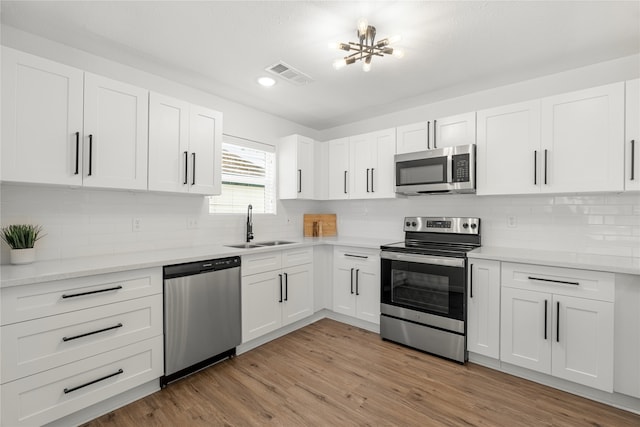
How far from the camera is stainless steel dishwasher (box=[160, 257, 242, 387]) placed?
225 centimetres

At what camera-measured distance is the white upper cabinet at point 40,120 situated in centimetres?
181

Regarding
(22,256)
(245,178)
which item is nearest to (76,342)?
(22,256)

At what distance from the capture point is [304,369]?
8.25ft

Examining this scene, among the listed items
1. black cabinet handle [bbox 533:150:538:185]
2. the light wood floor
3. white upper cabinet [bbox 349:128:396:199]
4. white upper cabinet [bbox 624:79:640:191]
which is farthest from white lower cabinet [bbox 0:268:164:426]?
white upper cabinet [bbox 624:79:640:191]

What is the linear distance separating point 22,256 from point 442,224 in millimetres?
3467

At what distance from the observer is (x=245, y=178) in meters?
3.60

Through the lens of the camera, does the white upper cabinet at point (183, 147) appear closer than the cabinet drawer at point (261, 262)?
Yes

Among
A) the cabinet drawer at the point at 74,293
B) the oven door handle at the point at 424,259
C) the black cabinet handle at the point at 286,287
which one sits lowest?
the black cabinet handle at the point at 286,287

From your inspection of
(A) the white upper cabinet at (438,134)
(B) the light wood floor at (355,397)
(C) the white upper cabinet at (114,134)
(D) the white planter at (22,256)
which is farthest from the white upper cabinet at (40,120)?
(A) the white upper cabinet at (438,134)

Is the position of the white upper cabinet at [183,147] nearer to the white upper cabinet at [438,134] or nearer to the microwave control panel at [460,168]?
the white upper cabinet at [438,134]

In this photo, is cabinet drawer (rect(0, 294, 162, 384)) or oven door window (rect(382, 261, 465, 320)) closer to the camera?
cabinet drawer (rect(0, 294, 162, 384))

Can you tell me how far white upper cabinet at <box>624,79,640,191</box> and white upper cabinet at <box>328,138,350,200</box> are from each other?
98.1 inches

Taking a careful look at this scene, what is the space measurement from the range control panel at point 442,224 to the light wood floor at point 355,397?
4.09 feet

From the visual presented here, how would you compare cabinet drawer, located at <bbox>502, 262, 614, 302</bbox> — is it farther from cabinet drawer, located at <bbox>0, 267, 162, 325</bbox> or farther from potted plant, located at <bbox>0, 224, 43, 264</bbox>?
potted plant, located at <bbox>0, 224, 43, 264</bbox>
